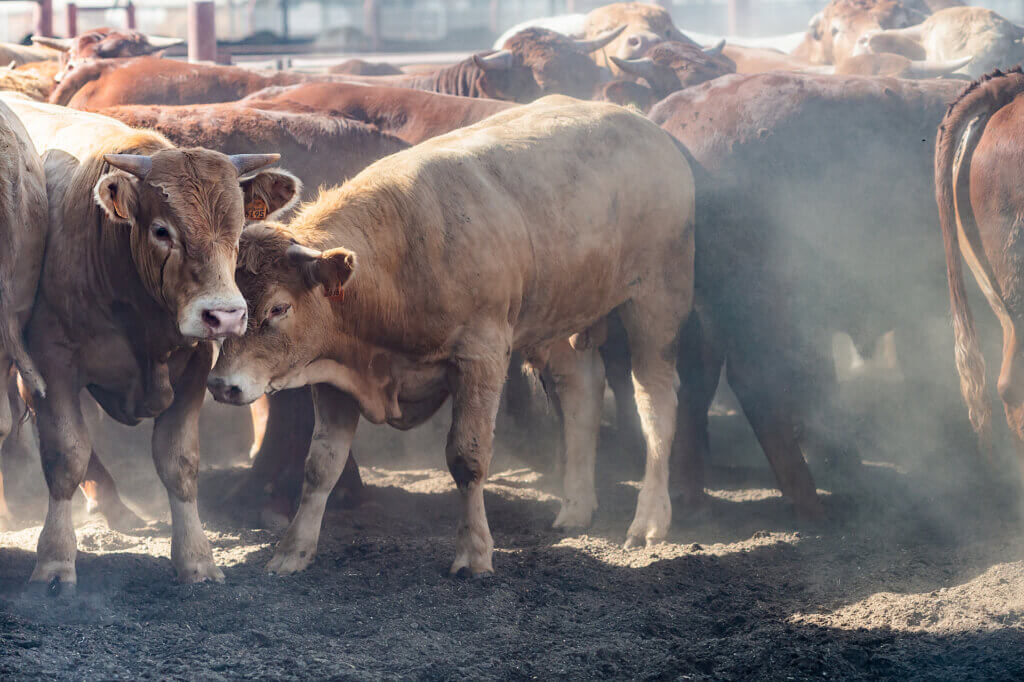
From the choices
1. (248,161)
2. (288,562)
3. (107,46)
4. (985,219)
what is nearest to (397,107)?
(248,161)

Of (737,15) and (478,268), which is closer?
(478,268)

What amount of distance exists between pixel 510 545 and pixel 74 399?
2.12 metres

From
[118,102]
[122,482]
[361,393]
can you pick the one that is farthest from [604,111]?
[118,102]

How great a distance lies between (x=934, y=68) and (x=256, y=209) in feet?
22.8

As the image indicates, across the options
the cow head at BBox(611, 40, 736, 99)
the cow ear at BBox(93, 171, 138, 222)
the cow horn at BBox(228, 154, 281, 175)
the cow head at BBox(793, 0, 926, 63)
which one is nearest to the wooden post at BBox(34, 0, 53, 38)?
the cow head at BBox(611, 40, 736, 99)

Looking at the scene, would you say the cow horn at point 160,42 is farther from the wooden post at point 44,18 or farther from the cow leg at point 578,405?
the cow leg at point 578,405

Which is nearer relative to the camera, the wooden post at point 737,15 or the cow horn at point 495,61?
the cow horn at point 495,61

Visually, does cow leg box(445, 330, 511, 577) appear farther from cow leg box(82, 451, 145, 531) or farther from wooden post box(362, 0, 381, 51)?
wooden post box(362, 0, 381, 51)

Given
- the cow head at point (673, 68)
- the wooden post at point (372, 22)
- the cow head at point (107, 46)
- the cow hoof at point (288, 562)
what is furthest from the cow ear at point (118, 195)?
the wooden post at point (372, 22)

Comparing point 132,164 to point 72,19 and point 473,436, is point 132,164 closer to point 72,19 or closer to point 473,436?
point 473,436

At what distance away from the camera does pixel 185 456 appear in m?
4.70

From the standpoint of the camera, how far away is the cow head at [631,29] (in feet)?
39.1

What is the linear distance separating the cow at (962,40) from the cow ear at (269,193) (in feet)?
23.3

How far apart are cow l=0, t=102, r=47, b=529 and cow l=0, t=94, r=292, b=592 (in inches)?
2.6
